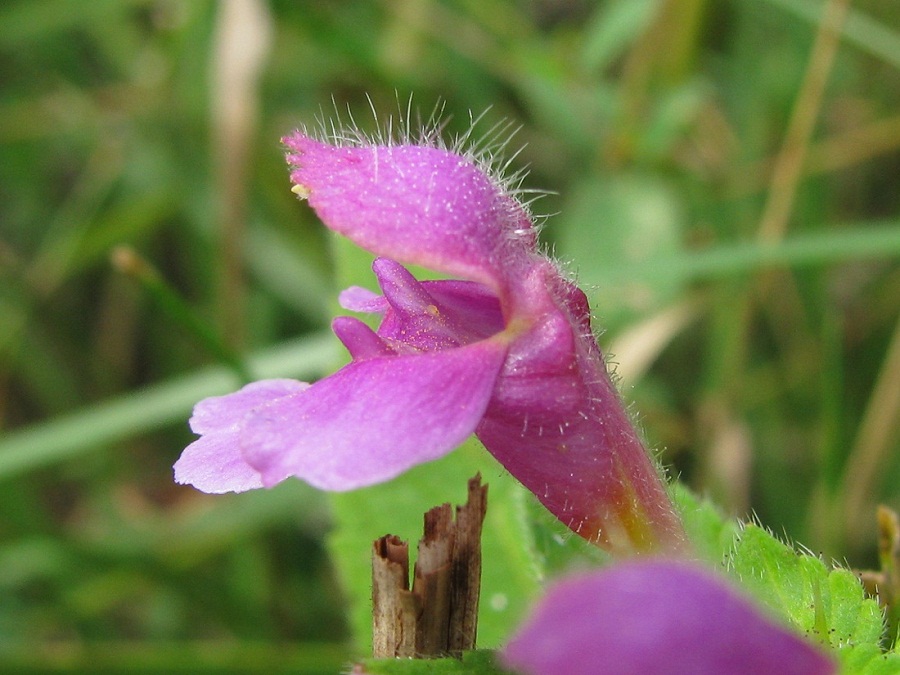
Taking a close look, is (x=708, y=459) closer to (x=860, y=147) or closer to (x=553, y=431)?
(x=860, y=147)

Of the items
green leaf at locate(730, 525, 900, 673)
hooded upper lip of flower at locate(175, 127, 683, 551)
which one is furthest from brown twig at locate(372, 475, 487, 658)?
green leaf at locate(730, 525, 900, 673)

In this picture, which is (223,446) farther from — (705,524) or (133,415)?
(133,415)

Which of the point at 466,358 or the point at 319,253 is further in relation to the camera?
the point at 319,253

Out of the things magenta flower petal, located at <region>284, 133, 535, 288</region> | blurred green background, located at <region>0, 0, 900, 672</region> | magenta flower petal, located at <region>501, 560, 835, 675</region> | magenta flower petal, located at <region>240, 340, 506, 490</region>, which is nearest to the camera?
magenta flower petal, located at <region>501, 560, 835, 675</region>

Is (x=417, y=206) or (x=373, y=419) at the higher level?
(x=417, y=206)

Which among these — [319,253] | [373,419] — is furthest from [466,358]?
[319,253]

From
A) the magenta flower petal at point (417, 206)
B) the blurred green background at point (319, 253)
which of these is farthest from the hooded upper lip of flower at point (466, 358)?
the blurred green background at point (319, 253)

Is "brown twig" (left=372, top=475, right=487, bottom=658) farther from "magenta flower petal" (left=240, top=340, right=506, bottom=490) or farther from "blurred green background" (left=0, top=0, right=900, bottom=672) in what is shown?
"blurred green background" (left=0, top=0, right=900, bottom=672)
